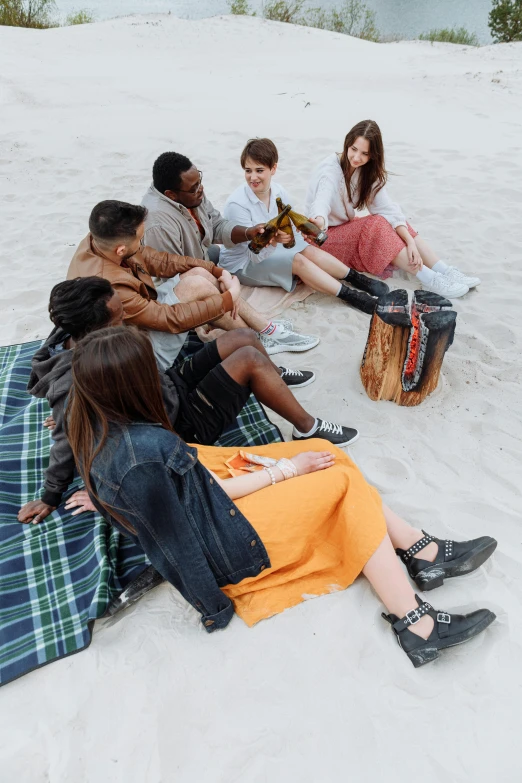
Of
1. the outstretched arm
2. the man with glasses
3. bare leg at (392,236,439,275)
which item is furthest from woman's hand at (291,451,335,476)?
bare leg at (392,236,439,275)

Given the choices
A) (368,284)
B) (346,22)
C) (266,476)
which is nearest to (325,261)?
(368,284)

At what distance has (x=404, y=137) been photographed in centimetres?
699

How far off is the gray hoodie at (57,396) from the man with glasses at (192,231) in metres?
0.97

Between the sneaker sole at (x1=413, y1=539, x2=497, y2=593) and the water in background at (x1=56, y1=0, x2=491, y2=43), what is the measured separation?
25472 millimetres

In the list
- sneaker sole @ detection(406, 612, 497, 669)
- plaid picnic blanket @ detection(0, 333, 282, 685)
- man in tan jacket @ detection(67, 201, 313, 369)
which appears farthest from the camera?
man in tan jacket @ detection(67, 201, 313, 369)

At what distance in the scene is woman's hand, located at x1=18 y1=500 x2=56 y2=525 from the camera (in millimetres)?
2334

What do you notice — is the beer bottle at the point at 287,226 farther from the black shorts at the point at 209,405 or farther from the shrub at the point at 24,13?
the shrub at the point at 24,13

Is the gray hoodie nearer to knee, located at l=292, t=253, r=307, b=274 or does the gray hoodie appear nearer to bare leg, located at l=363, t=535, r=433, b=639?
bare leg, located at l=363, t=535, r=433, b=639

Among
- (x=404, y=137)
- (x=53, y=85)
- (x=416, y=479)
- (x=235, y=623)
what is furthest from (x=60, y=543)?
(x=53, y=85)

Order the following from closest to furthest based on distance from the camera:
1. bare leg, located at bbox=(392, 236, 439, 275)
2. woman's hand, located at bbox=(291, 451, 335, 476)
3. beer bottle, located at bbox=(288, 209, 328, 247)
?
woman's hand, located at bbox=(291, 451, 335, 476) < beer bottle, located at bbox=(288, 209, 328, 247) < bare leg, located at bbox=(392, 236, 439, 275)

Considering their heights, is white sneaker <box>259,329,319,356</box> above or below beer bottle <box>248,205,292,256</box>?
below

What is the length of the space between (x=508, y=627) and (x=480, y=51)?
13.4 m

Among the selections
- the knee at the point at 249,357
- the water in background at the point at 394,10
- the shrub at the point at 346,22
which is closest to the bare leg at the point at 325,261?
the knee at the point at 249,357

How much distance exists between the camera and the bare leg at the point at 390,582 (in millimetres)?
1917
